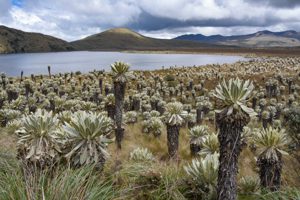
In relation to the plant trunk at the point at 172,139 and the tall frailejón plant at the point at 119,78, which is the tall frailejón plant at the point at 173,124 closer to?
the plant trunk at the point at 172,139

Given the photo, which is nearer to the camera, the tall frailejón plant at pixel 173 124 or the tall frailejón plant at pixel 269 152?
the tall frailejón plant at pixel 269 152

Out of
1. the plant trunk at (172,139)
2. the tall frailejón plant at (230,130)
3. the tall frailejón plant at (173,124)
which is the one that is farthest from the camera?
the plant trunk at (172,139)

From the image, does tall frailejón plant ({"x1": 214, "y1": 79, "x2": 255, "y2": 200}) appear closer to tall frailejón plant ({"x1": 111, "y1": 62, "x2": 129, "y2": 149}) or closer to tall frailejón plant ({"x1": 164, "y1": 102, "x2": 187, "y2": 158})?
tall frailejón plant ({"x1": 164, "y1": 102, "x2": 187, "y2": 158})

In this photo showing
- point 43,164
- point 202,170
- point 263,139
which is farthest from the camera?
point 263,139

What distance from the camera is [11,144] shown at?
1352 cm

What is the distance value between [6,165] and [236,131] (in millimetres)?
5111

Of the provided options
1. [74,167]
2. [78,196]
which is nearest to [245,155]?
[74,167]

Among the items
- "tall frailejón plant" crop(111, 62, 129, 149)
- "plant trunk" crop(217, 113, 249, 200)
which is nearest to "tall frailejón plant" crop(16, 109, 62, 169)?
"plant trunk" crop(217, 113, 249, 200)

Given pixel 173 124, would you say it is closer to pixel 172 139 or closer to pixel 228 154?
pixel 172 139

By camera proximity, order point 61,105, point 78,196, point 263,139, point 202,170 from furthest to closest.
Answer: point 61,105 < point 263,139 < point 202,170 < point 78,196

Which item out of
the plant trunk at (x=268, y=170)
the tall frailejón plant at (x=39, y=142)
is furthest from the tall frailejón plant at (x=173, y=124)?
the tall frailejón plant at (x=39, y=142)

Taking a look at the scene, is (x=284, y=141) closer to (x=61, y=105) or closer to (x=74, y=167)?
(x=74, y=167)

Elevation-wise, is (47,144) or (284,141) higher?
(47,144)

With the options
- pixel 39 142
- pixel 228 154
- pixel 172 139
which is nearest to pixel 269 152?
pixel 228 154
